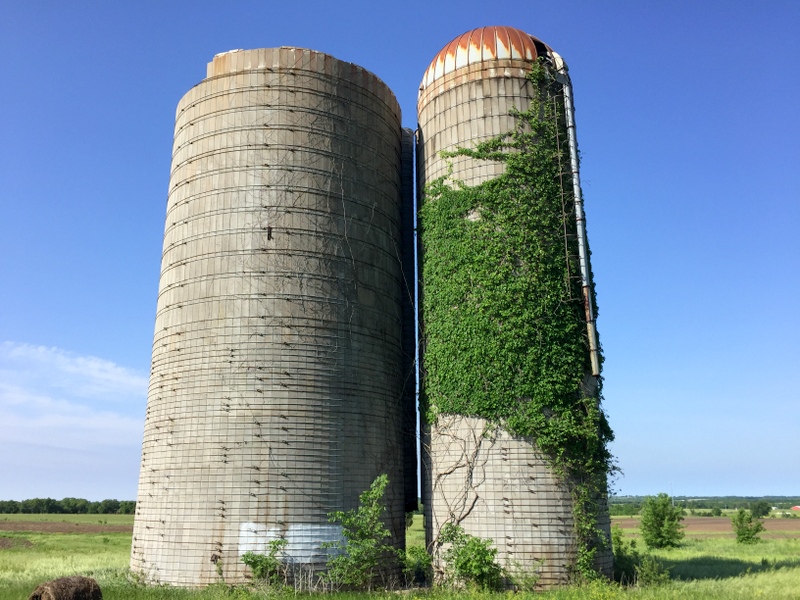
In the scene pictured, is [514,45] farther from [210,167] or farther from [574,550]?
[574,550]

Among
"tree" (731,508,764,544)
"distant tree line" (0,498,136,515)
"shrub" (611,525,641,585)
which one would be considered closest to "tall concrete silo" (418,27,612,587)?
"shrub" (611,525,641,585)

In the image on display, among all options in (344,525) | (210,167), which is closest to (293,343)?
(344,525)

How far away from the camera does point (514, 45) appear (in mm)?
24547

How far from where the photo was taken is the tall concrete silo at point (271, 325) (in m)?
19.7

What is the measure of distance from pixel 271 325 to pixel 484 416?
7.75 metres

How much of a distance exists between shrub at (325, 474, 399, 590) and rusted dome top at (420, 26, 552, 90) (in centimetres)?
1618

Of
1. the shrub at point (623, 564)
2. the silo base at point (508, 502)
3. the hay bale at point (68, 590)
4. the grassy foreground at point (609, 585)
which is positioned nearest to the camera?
the hay bale at point (68, 590)

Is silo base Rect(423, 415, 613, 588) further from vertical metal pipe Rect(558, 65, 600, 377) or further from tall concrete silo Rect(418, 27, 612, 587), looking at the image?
vertical metal pipe Rect(558, 65, 600, 377)

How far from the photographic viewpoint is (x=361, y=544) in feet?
64.5

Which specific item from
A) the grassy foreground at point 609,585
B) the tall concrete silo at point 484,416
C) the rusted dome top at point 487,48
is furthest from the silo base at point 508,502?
the rusted dome top at point 487,48

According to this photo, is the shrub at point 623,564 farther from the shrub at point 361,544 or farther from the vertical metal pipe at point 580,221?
the shrub at point 361,544

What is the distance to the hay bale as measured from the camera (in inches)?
555

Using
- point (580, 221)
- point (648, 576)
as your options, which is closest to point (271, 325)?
point (580, 221)

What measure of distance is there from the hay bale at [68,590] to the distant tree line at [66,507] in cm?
11861
